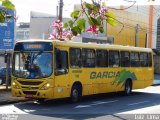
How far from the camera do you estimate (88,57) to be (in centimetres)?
1914

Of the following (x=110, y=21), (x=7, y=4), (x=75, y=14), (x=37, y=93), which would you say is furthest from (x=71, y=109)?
(x=7, y=4)

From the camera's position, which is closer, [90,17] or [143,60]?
[90,17]

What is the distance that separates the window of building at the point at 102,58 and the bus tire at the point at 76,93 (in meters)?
2.09

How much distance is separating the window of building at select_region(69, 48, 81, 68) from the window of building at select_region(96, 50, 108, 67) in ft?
5.36

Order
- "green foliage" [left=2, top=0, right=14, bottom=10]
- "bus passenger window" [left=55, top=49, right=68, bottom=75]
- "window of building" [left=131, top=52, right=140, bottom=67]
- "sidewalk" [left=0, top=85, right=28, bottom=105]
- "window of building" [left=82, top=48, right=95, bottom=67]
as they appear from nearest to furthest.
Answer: "green foliage" [left=2, top=0, right=14, bottom=10] → "bus passenger window" [left=55, top=49, right=68, bottom=75] → "sidewalk" [left=0, top=85, right=28, bottom=105] → "window of building" [left=82, top=48, right=95, bottom=67] → "window of building" [left=131, top=52, right=140, bottom=67]

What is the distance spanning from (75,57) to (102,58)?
96.4 inches

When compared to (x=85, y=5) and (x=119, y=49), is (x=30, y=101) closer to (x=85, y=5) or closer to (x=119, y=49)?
A: (x=119, y=49)

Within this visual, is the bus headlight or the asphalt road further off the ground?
the bus headlight

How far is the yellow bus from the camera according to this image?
1688 cm

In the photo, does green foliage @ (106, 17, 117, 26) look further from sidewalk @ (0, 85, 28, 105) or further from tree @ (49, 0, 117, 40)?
sidewalk @ (0, 85, 28, 105)

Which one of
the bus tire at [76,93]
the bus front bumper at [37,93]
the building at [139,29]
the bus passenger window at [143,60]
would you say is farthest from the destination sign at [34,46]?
the building at [139,29]

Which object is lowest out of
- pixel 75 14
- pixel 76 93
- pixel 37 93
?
pixel 76 93

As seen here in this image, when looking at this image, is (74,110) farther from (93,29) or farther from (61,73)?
(93,29)

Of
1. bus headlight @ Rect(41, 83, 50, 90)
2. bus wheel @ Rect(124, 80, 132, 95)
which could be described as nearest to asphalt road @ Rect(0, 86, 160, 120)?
bus headlight @ Rect(41, 83, 50, 90)
